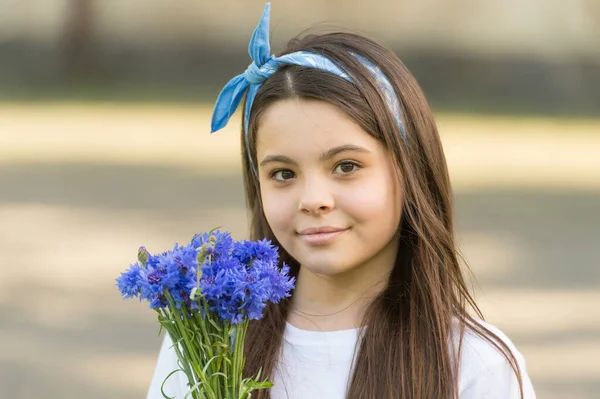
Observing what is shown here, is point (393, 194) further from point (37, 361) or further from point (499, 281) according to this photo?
point (37, 361)

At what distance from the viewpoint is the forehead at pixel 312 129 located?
1.46m

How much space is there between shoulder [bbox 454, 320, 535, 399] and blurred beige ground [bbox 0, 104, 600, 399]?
933 mm

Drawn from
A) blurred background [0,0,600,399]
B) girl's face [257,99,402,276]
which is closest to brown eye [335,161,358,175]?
girl's face [257,99,402,276]

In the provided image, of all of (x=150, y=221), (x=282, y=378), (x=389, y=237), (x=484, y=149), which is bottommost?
(x=282, y=378)

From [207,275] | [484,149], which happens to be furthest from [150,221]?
[207,275]

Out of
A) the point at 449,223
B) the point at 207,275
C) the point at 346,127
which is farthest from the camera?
the point at 449,223

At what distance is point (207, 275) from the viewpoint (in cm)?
117

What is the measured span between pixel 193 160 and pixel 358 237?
3.42 ft

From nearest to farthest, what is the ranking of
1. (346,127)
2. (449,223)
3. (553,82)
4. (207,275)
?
(207,275)
(346,127)
(449,223)
(553,82)

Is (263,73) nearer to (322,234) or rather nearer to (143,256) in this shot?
(322,234)

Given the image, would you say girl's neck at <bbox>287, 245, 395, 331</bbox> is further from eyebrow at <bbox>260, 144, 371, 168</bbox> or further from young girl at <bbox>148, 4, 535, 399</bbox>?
eyebrow at <bbox>260, 144, 371, 168</bbox>

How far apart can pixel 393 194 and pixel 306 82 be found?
0.68ft

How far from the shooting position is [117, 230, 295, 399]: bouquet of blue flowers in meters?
1.17

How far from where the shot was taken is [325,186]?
4.80 ft
